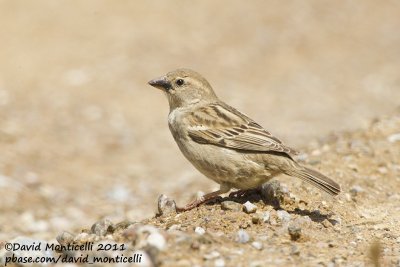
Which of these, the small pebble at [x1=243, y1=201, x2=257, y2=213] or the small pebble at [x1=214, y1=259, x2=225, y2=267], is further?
the small pebble at [x1=243, y1=201, x2=257, y2=213]

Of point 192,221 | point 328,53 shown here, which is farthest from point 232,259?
point 328,53

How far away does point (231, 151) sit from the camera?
6922 millimetres

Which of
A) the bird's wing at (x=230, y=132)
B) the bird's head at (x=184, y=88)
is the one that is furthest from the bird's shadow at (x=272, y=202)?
the bird's head at (x=184, y=88)

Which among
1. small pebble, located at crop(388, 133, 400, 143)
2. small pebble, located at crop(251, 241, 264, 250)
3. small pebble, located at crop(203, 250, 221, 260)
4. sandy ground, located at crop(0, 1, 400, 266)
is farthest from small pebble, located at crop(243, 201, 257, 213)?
small pebble, located at crop(388, 133, 400, 143)

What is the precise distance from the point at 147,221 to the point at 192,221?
55 centimetres

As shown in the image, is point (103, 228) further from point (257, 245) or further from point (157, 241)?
point (257, 245)

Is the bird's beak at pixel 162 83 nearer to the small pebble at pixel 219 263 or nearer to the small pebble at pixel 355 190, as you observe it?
the small pebble at pixel 355 190

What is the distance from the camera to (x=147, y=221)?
21.6 ft

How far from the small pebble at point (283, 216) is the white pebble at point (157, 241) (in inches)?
56.1

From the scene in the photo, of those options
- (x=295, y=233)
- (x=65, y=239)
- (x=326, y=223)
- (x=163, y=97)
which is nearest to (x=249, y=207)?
(x=295, y=233)

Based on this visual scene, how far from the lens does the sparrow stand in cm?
671

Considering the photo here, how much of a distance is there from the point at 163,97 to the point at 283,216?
985 centimetres

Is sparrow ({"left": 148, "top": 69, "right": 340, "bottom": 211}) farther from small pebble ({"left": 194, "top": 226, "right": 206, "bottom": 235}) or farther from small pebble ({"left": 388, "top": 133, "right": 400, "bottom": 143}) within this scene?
small pebble ({"left": 388, "top": 133, "right": 400, "bottom": 143})

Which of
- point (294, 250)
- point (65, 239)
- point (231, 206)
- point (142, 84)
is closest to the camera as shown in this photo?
point (294, 250)
